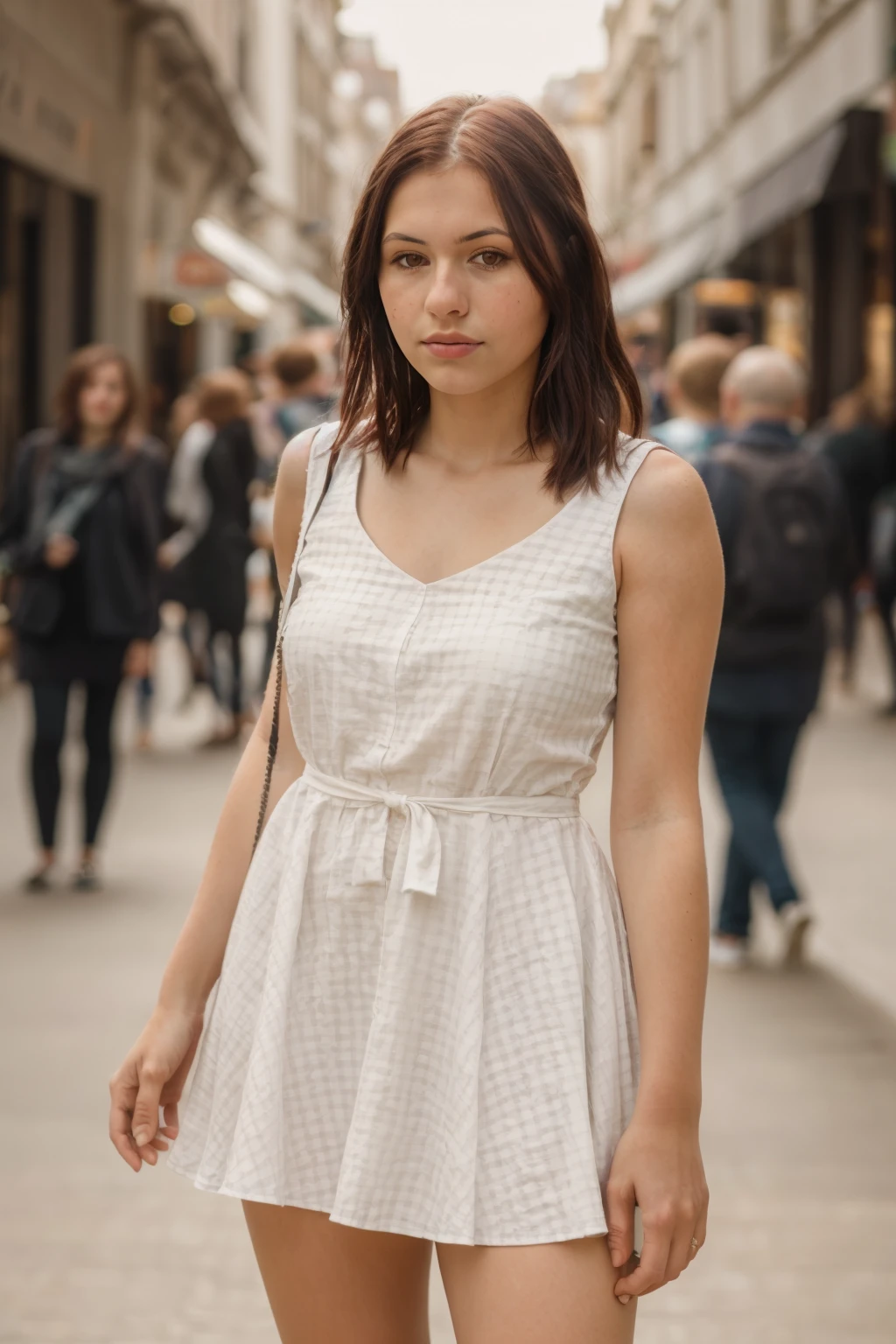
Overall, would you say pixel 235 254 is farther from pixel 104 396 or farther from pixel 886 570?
pixel 104 396

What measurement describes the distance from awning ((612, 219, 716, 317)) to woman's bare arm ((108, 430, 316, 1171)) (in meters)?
24.8

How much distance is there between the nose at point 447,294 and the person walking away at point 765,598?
4.14 meters

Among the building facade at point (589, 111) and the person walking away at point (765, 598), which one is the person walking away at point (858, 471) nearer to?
the person walking away at point (765, 598)

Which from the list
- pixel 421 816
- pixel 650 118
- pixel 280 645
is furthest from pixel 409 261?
pixel 650 118

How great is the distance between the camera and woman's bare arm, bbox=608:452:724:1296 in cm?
203

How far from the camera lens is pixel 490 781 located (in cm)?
209

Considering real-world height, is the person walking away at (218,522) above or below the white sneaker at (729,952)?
above

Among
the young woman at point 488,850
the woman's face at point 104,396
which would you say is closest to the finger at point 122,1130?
the young woman at point 488,850

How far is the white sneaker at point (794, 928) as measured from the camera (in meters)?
6.23

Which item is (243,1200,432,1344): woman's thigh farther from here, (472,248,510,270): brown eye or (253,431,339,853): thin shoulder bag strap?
(472,248,510,270): brown eye

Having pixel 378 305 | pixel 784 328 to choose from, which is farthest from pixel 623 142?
pixel 378 305

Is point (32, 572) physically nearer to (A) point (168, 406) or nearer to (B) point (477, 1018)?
(B) point (477, 1018)

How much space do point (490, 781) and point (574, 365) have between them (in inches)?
19.2

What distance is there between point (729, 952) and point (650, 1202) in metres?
4.47
